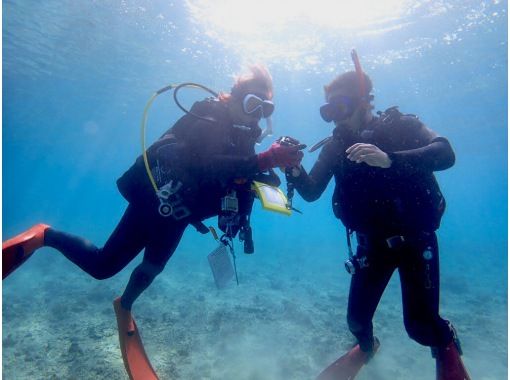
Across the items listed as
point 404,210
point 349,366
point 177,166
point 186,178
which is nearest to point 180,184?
point 186,178

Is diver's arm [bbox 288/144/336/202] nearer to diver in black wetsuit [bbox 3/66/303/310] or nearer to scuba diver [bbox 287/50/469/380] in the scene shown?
scuba diver [bbox 287/50/469/380]

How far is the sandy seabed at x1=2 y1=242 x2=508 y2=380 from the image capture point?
6.93 meters

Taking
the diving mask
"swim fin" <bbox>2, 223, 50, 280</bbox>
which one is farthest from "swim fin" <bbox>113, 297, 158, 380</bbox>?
the diving mask

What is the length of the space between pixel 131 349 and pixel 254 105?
3922 millimetres

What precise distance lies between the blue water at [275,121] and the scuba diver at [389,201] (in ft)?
12.9

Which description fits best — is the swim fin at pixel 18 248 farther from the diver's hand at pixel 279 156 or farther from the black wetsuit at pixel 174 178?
the diver's hand at pixel 279 156

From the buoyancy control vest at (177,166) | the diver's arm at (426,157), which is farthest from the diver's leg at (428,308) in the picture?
the buoyancy control vest at (177,166)

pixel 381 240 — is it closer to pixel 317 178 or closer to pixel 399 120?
pixel 317 178

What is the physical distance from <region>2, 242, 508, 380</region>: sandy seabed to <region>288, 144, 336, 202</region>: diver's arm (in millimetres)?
4590

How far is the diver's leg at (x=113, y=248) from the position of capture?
4.36 meters

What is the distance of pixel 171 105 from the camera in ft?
104

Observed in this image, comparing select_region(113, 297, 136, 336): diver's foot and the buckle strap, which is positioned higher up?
the buckle strap

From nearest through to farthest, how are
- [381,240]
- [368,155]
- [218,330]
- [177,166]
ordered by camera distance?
1. [368,155]
2. [177,166]
3. [381,240]
4. [218,330]

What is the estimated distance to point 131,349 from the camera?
186 inches
